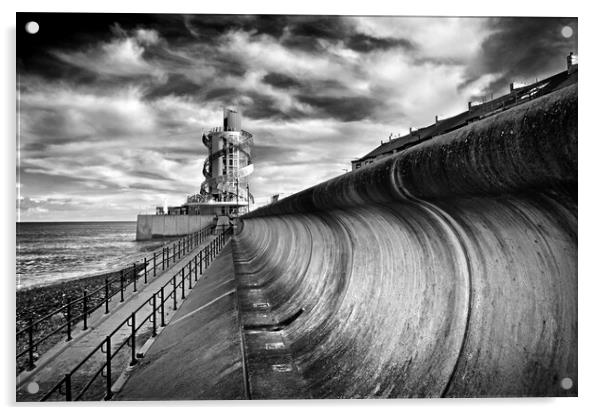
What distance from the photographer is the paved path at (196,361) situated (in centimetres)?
291

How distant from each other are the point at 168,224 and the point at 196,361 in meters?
45.6

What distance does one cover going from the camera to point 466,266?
1.84 m

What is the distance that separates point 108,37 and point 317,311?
2.82 m

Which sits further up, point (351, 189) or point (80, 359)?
point (351, 189)

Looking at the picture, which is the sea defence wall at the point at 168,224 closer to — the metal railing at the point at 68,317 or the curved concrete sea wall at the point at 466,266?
the metal railing at the point at 68,317

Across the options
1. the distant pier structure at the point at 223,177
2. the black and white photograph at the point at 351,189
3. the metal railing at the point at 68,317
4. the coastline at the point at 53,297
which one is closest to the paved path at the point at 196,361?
the black and white photograph at the point at 351,189

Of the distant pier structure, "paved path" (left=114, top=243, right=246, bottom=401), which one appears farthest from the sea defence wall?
"paved path" (left=114, top=243, right=246, bottom=401)

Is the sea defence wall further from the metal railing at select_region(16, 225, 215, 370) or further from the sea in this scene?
the metal railing at select_region(16, 225, 215, 370)

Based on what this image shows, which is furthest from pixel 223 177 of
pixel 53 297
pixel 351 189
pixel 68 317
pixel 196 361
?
pixel 351 189

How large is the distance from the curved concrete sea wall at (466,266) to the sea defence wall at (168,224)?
4544 cm

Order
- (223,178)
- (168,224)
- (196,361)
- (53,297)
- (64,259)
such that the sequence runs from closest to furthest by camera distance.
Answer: (196,361) → (53,297) → (64,259) → (168,224) → (223,178)

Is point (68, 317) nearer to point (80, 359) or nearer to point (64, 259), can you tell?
point (80, 359)

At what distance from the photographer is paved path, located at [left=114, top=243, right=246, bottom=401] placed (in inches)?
115

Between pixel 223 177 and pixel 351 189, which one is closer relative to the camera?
pixel 351 189
